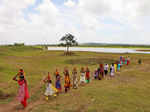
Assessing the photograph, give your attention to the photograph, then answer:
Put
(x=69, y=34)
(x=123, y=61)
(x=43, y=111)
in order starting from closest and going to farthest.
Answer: (x=43, y=111) < (x=123, y=61) < (x=69, y=34)

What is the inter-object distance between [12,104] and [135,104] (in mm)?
8637

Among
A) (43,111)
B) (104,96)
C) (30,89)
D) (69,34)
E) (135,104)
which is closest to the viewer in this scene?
(43,111)

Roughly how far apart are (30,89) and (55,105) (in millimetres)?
5623

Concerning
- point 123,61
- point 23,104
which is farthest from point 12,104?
point 123,61

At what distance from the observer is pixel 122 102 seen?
874cm

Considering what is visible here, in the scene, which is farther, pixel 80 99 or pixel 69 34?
pixel 69 34

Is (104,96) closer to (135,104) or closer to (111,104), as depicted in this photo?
(111,104)

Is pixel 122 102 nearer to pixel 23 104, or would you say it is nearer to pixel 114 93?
pixel 114 93

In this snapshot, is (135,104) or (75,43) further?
(75,43)

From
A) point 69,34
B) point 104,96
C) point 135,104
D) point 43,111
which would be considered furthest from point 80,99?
point 69,34

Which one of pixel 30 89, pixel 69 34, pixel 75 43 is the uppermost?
pixel 69 34

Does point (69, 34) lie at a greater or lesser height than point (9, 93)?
greater

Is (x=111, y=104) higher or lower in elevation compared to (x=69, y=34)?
lower

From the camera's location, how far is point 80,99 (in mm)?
9484
